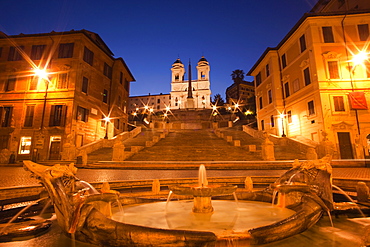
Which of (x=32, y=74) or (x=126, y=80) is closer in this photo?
(x=32, y=74)

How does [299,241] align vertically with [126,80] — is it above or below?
below

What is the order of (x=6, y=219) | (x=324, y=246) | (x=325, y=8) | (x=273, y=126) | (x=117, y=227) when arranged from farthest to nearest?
(x=325, y=8) < (x=273, y=126) < (x=6, y=219) < (x=324, y=246) < (x=117, y=227)

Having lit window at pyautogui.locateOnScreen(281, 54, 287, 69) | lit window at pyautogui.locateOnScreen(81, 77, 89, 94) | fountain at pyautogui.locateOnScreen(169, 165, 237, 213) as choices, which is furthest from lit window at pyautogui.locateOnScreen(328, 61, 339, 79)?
lit window at pyautogui.locateOnScreen(81, 77, 89, 94)

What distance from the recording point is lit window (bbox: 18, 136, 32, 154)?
22094 mm

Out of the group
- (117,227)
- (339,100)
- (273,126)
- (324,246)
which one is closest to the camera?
(117,227)

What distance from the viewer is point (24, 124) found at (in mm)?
22719

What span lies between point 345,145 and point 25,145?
3335cm

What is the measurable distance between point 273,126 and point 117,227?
2770cm

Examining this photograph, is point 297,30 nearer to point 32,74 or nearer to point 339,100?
point 339,100

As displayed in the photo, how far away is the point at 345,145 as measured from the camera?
18766 mm

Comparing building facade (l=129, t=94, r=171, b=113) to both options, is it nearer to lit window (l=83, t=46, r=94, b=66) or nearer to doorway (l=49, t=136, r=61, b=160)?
lit window (l=83, t=46, r=94, b=66)

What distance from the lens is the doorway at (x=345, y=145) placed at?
18484 mm

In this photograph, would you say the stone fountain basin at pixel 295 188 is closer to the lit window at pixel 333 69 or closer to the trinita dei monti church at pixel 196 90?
the lit window at pixel 333 69

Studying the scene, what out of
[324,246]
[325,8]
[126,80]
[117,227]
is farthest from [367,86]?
[126,80]
